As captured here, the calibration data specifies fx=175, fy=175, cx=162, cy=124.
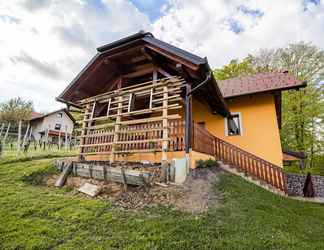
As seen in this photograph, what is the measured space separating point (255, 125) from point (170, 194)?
6.78 m

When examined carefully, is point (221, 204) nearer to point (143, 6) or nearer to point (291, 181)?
point (291, 181)

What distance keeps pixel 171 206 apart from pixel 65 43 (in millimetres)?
13140

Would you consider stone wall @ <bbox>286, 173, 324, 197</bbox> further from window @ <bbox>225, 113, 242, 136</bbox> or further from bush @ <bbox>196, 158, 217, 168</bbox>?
bush @ <bbox>196, 158, 217, 168</bbox>

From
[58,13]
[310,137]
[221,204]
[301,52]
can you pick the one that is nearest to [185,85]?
[221,204]

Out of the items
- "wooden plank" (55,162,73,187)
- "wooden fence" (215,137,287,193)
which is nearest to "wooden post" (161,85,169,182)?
"wooden plank" (55,162,73,187)

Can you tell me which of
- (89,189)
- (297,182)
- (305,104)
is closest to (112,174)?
(89,189)

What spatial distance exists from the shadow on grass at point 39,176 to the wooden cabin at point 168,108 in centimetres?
128

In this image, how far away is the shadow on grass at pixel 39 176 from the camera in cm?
598

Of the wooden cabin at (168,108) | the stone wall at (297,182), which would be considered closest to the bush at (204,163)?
the wooden cabin at (168,108)

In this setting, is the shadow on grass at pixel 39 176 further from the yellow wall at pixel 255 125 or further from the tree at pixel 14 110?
the tree at pixel 14 110

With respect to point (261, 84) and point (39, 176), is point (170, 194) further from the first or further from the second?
point (261, 84)

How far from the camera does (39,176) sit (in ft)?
20.4

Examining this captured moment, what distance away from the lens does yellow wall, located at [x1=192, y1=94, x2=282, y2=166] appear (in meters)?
8.43

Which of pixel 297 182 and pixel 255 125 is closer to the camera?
pixel 255 125
